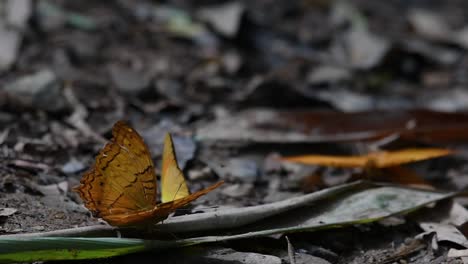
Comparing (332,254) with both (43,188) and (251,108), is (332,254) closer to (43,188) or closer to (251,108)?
(43,188)

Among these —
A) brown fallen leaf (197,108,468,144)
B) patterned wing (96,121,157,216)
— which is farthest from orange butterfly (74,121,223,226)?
brown fallen leaf (197,108,468,144)

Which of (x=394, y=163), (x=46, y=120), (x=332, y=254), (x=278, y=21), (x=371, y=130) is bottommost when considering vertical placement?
Result: (x=332, y=254)

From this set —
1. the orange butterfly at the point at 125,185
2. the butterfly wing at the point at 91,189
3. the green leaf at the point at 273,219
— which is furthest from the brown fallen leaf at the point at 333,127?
the butterfly wing at the point at 91,189

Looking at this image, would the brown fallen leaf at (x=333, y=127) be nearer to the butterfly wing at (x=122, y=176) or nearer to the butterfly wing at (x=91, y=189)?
the butterfly wing at (x=122, y=176)

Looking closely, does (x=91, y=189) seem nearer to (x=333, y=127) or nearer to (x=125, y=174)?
(x=125, y=174)

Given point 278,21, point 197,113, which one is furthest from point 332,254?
point 278,21

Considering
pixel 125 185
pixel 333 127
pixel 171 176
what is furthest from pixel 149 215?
pixel 333 127

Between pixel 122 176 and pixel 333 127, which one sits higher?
pixel 333 127
